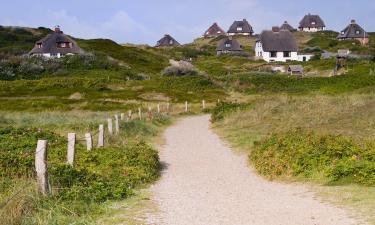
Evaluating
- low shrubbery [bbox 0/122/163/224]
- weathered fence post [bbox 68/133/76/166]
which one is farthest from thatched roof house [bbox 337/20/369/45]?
weathered fence post [bbox 68/133/76/166]

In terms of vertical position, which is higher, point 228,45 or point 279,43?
point 228,45

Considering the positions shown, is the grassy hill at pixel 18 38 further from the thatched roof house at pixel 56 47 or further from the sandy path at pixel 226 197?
the sandy path at pixel 226 197

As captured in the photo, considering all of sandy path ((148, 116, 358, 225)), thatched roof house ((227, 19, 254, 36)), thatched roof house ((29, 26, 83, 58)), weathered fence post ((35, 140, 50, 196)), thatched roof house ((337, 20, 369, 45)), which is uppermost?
thatched roof house ((227, 19, 254, 36))

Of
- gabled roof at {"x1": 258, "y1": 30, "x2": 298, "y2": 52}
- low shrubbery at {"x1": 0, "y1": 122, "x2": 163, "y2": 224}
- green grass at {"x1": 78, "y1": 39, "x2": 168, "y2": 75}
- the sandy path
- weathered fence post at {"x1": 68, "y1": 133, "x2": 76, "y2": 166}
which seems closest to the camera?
low shrubbery at {"x1": 0, "y1": 122, "x2": 163, "y2": 224}

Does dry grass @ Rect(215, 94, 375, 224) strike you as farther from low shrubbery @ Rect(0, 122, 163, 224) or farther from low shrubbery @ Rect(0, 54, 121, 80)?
low shrubbery @ Rect(0, 54, 121, 80)

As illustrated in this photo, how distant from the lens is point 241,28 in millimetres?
188500

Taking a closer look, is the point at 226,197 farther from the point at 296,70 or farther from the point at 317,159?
the point at 296,70

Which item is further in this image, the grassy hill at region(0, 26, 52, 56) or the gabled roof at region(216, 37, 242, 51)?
the gabled roof at region(216, 37, 242, 51)

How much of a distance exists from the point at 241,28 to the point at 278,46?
7293cm

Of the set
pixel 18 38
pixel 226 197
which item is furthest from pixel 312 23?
pixel 226 197

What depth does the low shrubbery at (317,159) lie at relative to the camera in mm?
15177

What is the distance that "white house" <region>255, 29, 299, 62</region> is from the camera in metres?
117

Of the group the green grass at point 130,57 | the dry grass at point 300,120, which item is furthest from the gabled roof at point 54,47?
the dry grass at point 300,120

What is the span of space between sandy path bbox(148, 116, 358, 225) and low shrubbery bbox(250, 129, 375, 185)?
0.73m
